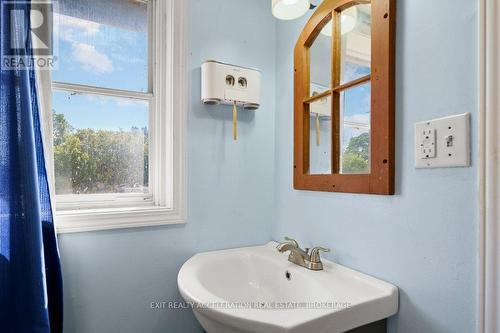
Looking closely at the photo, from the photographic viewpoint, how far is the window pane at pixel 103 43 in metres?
1.11

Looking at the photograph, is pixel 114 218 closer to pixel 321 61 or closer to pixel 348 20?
pixel 321 61

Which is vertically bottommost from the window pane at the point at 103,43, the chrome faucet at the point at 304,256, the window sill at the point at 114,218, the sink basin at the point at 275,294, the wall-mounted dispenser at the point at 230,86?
the sink basin at the point at 275,294

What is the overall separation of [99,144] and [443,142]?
1.16 metres

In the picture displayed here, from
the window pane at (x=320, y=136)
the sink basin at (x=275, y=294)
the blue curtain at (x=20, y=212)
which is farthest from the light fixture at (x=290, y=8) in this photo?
the sink basin at (x=275, y=294)

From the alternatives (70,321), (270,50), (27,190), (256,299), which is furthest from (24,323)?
(270,50)

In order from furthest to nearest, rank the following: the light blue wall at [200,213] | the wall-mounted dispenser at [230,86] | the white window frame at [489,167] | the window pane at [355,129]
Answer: the wall-mounted dispenser at [230,86]
the light blue wall at [200,213]
the window pane at [355,129]
the white window frame at [489,167]

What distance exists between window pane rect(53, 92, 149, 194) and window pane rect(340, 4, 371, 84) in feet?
2.71

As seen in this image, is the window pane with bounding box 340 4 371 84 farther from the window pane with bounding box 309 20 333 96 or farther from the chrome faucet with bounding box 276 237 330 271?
the chrome faucet with bounding box 276 237 330 271

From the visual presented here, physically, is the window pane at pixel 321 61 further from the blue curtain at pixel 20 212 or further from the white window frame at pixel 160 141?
the blue curtain at pixel 20 212

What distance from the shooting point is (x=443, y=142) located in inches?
28.2

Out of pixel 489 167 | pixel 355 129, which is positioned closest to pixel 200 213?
pixel 355 129

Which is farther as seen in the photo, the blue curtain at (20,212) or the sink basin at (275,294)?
the blue curtain at (20,212)

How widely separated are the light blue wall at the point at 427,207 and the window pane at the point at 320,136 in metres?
0.16

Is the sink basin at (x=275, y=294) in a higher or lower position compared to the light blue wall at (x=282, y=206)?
lower
